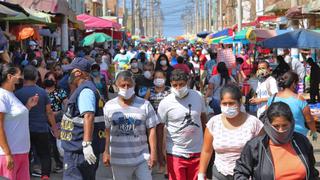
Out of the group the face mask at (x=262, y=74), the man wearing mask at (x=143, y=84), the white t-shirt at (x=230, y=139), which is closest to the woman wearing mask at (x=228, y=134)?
the white t-shirt at (x=230, y=139)

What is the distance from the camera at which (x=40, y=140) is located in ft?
26.5

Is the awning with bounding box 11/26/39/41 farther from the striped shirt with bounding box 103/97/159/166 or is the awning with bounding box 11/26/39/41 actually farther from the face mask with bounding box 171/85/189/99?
the striped shirt with bounding box 103/97/159/166

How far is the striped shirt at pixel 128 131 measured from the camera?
6.13 meters

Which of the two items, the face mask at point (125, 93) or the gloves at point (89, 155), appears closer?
the gloves at point (89, 155)

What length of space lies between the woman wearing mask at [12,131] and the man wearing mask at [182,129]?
141 centimetres

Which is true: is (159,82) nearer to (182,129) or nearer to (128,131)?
(182,129)

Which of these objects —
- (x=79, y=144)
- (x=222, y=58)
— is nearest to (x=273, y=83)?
(x=79, y=144)

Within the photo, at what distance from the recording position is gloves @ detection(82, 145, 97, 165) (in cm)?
600

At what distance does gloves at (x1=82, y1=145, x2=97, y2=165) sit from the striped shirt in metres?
0.20

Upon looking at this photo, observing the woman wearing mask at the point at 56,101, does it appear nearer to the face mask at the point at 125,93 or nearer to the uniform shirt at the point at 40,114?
the uniform shirt at the point at 40,114

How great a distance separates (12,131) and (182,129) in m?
1.73

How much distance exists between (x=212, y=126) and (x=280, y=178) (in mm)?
1142

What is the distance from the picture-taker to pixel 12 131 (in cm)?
618

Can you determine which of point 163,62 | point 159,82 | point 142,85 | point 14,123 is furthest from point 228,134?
point 163,62
